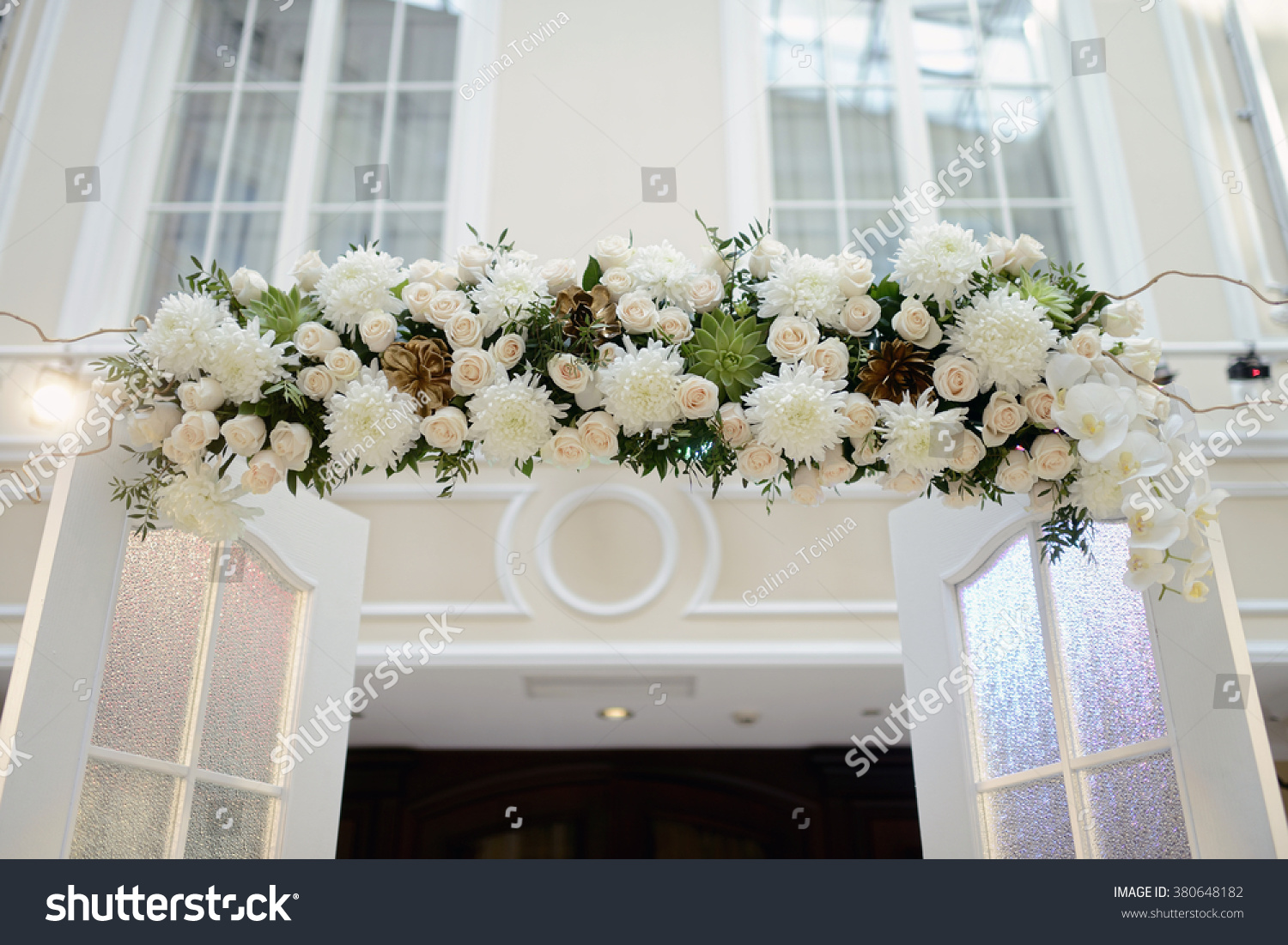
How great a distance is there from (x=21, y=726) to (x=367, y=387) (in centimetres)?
74

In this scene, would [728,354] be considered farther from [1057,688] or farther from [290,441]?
[1057,688]

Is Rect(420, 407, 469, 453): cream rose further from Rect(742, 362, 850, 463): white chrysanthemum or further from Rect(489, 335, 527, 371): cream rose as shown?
Rect(742, 362, 850, 463): white chrysanthemum

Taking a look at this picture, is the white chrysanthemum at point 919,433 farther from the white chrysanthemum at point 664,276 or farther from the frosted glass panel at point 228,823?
the frosted glass panel at point 228,823

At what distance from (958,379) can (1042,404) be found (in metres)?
0.15

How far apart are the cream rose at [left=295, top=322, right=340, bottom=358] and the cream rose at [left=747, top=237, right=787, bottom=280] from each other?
78 cm

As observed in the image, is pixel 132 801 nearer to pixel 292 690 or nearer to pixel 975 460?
pixel 292 690

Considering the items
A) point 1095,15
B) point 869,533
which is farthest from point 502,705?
point 1095,15

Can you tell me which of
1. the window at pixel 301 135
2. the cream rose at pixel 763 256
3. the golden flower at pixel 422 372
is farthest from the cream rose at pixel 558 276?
the window at pixel 301 135

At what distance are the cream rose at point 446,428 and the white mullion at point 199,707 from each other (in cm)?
54

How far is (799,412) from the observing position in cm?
173

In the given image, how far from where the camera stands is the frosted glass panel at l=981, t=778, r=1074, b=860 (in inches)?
75.5

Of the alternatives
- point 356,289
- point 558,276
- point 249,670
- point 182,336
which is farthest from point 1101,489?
point 249,670
